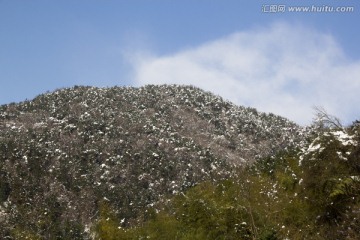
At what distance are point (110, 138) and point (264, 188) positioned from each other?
9397cm

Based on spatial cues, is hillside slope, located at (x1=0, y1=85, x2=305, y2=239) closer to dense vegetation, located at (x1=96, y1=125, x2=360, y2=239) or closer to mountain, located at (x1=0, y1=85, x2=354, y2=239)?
mountain, located at (x1=0, y1=85, x2=354, y2=239)

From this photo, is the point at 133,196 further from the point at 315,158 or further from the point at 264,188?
the point at 315,158

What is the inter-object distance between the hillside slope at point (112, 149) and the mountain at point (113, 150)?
0.87 ft

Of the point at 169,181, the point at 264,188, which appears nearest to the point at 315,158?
the point at 264,188

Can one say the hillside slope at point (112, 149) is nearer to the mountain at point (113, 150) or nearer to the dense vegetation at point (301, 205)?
the mountain at point (113, 150)

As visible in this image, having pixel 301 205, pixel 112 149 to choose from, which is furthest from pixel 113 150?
pixel 301 205

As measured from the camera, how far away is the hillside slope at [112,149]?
98438mm

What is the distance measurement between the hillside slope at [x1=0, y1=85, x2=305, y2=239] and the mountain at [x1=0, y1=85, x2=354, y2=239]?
266 mm

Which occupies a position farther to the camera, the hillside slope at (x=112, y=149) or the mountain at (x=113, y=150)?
the hillside slope at (x=112, y=149)

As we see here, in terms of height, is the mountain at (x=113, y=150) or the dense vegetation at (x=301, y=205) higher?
the mountain at (x=113, y=150)

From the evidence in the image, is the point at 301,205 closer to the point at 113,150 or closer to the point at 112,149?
the point at 113,150

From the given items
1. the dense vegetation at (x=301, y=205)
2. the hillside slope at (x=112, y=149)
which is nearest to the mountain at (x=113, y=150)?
the hillside slope at (x=112, y=149)

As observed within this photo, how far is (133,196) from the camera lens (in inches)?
3944

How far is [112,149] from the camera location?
4781 inches
